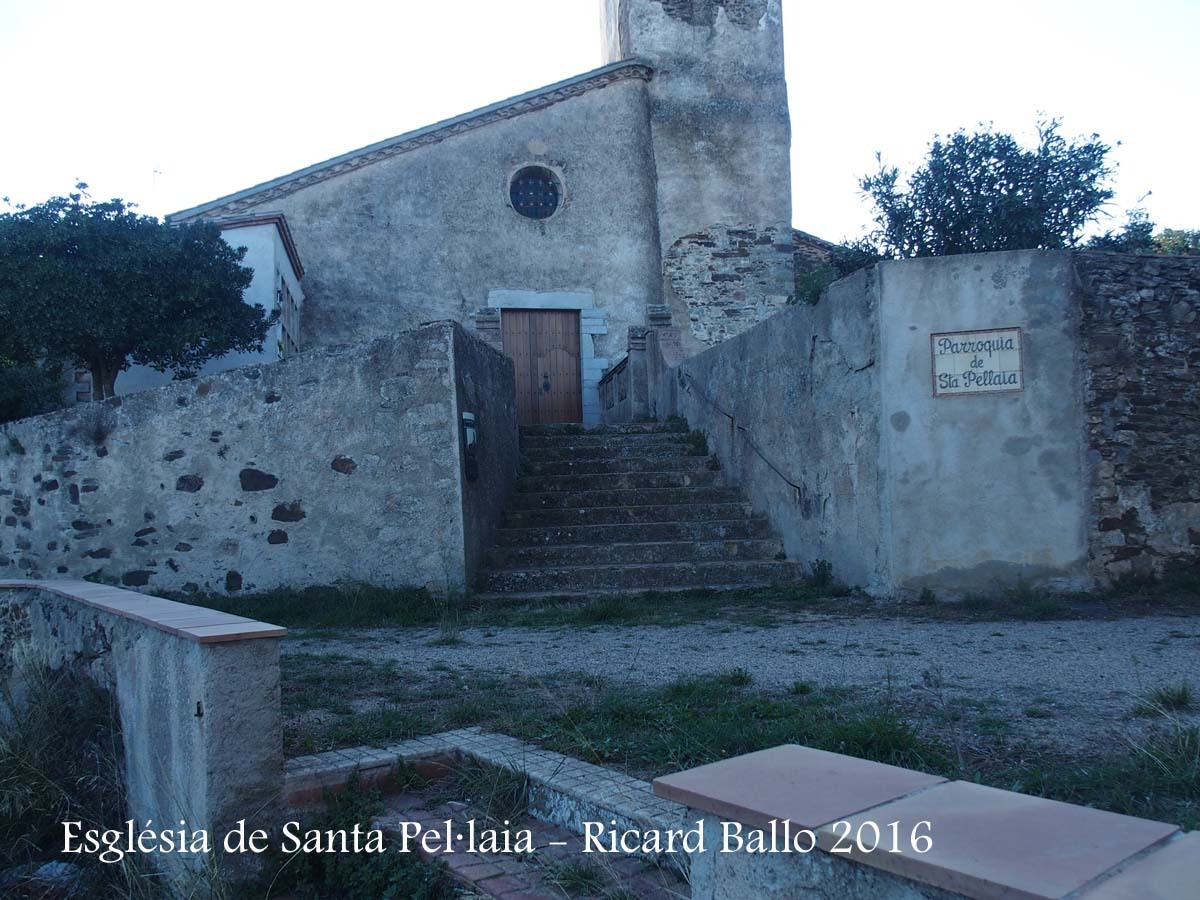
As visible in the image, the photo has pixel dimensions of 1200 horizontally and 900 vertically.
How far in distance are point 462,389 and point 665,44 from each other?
11.4 meters

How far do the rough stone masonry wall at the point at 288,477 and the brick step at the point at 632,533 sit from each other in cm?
135

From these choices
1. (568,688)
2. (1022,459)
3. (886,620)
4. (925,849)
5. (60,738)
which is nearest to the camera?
(925,849)

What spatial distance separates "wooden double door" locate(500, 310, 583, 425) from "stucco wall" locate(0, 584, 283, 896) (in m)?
12.4

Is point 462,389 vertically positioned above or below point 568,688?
above

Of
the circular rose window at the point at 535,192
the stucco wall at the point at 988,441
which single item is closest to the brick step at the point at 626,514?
the stucco wall at the point at 988,441

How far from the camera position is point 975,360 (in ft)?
23.8

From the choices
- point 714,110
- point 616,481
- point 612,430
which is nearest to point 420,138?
point 714,110

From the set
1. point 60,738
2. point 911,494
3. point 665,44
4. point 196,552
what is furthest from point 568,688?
point 665,44

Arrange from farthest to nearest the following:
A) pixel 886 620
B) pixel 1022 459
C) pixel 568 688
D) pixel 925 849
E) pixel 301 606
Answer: pixel 301 606 → pixel 1022 459 → pixel 886 620 → pixel 568 688 → pixel 925 849

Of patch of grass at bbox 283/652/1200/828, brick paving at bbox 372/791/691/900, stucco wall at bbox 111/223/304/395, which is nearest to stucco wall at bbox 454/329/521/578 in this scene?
patch of grass at bbox 283/652/1200/828

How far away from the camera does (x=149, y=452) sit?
26.5ft

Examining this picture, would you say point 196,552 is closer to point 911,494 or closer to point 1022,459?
point 911,494

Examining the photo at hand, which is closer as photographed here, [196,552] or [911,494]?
[911,494]

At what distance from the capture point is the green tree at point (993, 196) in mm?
12008
